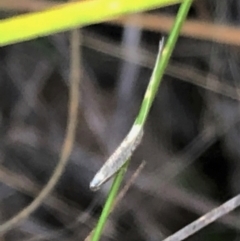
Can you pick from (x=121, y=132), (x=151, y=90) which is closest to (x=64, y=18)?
(x=151, y=90)

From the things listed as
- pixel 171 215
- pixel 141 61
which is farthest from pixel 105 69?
pixel 171 215

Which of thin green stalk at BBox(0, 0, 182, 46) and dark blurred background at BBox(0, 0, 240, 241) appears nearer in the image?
thin green stalk at BBox(0, 0, 182, 46)

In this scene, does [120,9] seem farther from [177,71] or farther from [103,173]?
A: [177,71]

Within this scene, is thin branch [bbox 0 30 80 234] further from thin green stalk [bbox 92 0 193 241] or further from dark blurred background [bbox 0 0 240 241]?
thin green stalk [bbox 92 0 193 241]

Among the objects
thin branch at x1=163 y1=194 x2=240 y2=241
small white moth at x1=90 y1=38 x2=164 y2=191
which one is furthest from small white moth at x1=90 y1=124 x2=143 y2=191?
thin branch at x1=163 y1=194 x2=240 y2=241

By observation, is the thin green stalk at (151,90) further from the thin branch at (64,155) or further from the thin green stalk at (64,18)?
the thin branch at (64,155)
